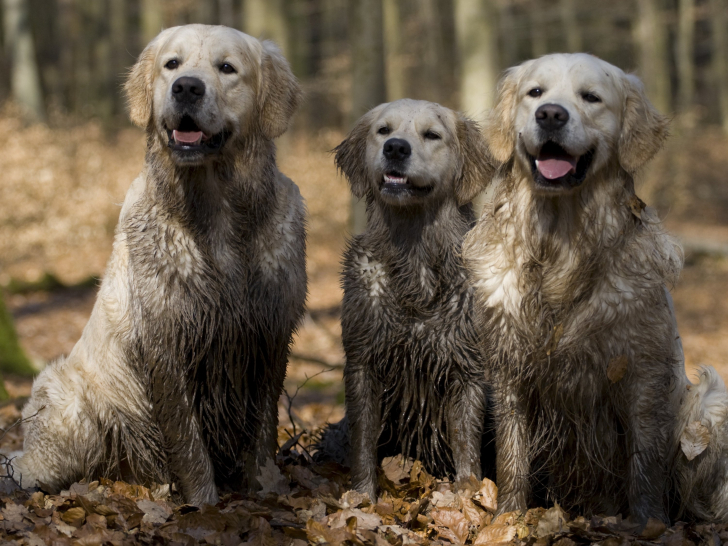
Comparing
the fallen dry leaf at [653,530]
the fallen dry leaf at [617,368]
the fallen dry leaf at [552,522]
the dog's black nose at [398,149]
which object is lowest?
the fallen dry leaf at [552,522]

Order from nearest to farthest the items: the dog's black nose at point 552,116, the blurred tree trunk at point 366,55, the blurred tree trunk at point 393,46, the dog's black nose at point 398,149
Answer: the dog's black nose at point 552,116 < the dog's black nose at point 398,149 < the blurred tree trunk at point 366,55 < the blurred tree trunk at point 393,46

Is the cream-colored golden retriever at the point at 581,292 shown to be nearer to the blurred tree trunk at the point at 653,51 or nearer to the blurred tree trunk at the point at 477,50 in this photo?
the blurred tree trunk at the point at 477,50

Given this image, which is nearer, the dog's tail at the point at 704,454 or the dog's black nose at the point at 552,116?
the dog's black nose at the point at 552,116

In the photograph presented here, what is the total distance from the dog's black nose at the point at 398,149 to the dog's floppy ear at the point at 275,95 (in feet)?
1.95

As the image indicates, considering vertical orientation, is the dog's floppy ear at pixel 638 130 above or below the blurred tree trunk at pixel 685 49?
below

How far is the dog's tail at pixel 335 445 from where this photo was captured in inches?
194

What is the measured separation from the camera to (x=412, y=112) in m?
4.64

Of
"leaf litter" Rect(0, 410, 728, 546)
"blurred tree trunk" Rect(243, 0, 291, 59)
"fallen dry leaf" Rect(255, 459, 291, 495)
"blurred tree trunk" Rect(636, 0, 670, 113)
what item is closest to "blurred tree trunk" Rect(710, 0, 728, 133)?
"blurred tree trunk" Rect(636, 0, 670, 113)

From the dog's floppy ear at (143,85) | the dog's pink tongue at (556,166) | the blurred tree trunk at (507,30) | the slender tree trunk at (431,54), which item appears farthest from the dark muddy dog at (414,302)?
the blurred tree trunk at (507,30)

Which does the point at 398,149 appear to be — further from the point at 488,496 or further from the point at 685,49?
the point at 685,49

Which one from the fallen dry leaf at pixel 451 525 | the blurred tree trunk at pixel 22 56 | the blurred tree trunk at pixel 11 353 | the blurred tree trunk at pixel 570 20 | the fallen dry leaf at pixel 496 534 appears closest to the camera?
the fallen dry leaf at pixel 496 534

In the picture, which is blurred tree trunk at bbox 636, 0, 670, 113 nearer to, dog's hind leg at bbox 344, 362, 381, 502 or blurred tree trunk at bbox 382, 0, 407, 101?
blurred tree trunk at bbox 382, 0, 407, 101

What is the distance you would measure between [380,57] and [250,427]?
6.09 meters

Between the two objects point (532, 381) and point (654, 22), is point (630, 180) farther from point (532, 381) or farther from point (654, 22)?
point (654, 22)
